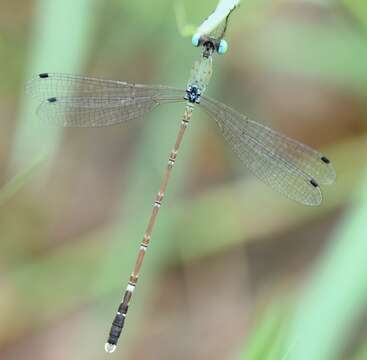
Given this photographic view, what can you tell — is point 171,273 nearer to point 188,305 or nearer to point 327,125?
point 188,305

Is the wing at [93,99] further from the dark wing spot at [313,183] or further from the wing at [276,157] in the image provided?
the dark wing spot at [313,183]

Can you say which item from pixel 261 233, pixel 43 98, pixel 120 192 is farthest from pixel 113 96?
pixel 261 233

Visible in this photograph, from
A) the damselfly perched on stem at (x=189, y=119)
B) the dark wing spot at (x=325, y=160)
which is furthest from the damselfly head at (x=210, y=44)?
the dark wing spot at (x=325, y=160)

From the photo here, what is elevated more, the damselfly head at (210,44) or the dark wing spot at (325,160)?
the damselfly head at (210,44)

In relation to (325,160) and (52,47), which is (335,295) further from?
(52,47)

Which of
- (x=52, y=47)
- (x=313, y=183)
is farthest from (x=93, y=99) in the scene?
(x=313, y=183)

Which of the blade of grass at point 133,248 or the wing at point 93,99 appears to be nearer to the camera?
the wing at point 93,99
